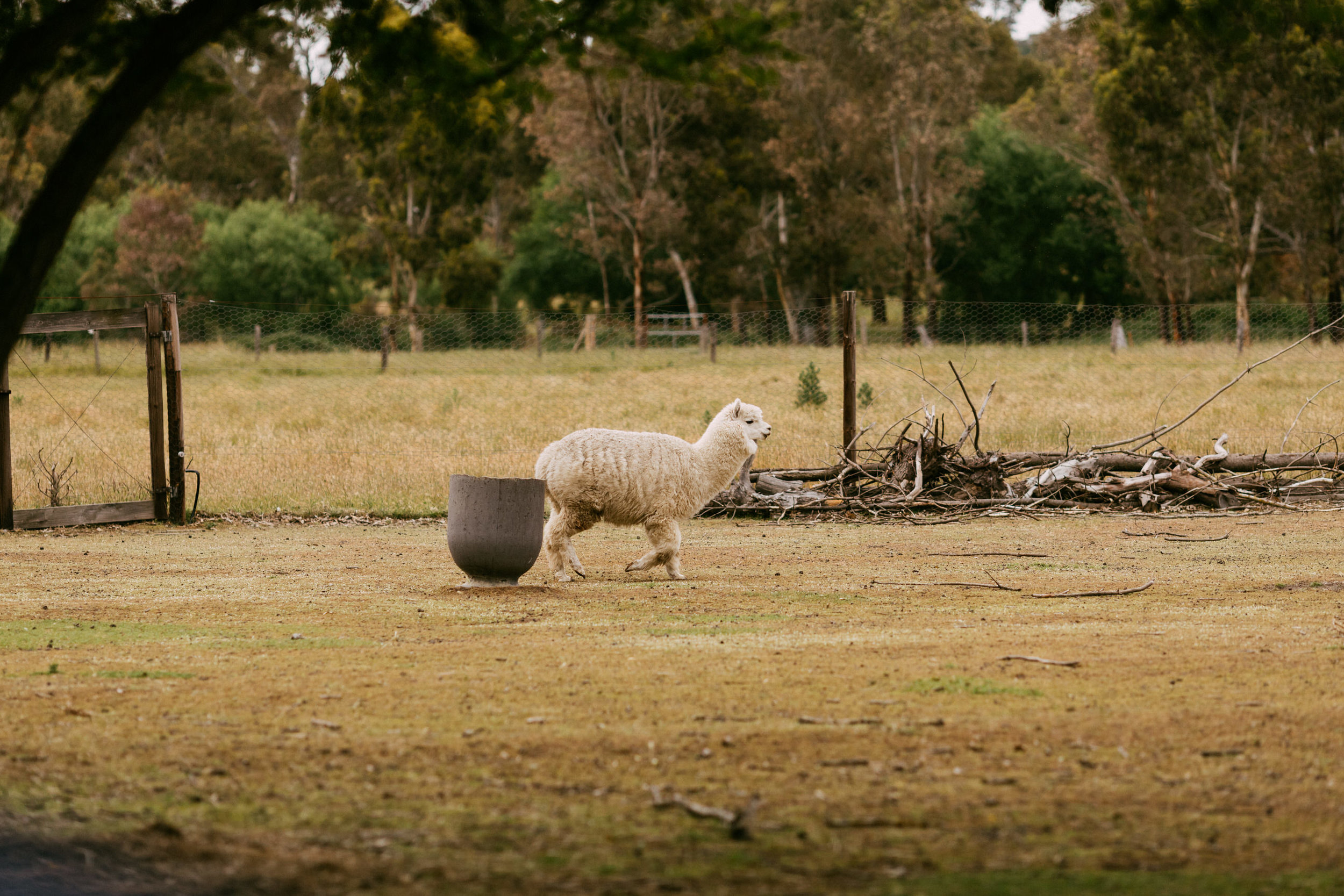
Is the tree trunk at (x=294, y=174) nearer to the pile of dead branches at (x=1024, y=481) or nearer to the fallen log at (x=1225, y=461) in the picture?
the pile of dead branches at (x=1024, y=481)

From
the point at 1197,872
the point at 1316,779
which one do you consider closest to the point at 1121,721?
the point at 1316,779

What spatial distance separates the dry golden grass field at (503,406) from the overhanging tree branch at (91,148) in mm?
11426

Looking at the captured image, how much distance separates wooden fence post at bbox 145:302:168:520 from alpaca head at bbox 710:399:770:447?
6511 millimetres

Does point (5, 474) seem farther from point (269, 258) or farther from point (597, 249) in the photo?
point (269, 258)

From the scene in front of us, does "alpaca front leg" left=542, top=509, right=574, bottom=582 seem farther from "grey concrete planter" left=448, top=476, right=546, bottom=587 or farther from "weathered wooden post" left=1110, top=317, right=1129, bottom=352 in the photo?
"weathered wooden post" left=1110, top=317, right=1129, bottom=352

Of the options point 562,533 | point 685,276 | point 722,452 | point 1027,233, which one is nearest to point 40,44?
point 562,533

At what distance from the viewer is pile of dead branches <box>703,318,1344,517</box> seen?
15148 mm

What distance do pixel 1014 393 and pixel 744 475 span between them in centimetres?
1318

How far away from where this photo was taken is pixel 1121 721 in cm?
569

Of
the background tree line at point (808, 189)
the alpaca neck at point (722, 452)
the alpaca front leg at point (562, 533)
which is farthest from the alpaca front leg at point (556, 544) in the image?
the background tree line at point (808, 189)

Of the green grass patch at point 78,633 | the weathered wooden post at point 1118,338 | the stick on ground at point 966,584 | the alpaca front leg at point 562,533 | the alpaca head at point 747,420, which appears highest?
the weathered wooden post at point 1118,338

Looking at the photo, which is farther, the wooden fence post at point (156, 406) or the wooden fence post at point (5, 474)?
the wooden fence post at point (156, 406)

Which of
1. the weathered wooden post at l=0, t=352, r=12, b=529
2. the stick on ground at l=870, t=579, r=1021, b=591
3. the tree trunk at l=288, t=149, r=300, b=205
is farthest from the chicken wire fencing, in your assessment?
the tree trunk at l=288, t=149, r=300, b=205

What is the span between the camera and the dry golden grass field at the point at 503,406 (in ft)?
56.5
